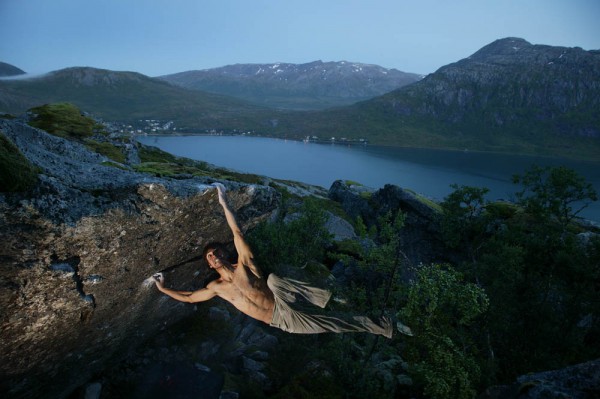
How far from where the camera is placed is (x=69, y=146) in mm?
7152

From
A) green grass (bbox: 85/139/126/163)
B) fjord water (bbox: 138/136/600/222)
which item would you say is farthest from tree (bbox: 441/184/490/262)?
fjord water (bbox: 138/136/600/222)

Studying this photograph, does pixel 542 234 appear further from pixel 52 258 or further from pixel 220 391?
pixel 52 258

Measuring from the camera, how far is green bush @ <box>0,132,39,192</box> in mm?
4531

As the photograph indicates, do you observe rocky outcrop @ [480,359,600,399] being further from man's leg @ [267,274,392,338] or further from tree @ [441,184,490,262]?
tree @ [441,184,490,262]

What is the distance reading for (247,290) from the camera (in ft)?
21.3

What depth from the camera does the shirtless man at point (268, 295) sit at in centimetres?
615

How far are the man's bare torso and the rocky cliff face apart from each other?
1.62 m

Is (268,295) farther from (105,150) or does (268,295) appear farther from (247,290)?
(105,150)

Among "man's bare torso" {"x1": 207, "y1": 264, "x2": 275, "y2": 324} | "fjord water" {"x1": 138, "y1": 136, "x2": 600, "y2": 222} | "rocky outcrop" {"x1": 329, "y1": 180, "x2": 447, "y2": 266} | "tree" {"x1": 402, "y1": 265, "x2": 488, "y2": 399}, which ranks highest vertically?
"man's bare torso" {"x1": 207, "y1": 264, "x2": 275, "y2": 324}

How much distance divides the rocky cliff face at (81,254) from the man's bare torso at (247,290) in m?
Answer: 1.62

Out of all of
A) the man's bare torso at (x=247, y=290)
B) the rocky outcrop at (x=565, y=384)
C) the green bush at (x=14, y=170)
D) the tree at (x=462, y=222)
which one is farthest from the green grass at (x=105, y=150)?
the tree at (x=462, y=222)

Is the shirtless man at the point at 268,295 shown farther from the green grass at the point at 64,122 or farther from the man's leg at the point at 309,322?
the green grass at the point at 64,122

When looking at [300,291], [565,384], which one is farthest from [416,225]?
[300,291]

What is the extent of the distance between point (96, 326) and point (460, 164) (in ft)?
450
